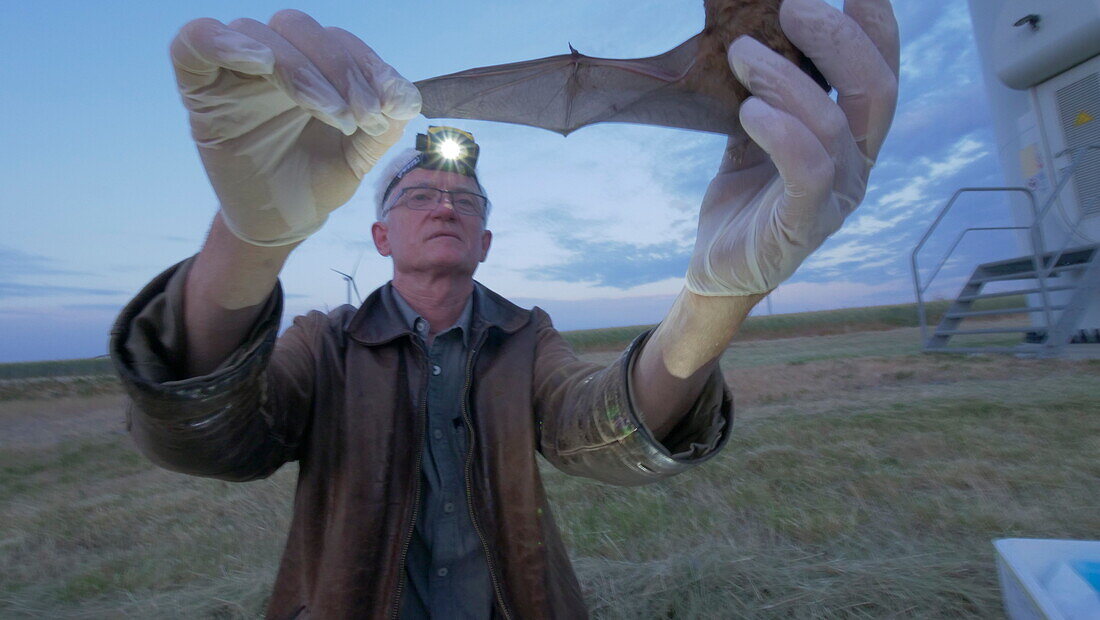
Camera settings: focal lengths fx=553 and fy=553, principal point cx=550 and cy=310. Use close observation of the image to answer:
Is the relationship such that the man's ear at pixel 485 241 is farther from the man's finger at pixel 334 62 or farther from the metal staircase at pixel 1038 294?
the metal staircase at pixel 1038 294

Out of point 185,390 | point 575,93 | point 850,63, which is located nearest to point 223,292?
point 185,390

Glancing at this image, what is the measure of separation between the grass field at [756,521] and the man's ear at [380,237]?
1830 mm

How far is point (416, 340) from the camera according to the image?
6.27 feet

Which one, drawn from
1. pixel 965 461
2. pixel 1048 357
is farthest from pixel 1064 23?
pixel 965 461

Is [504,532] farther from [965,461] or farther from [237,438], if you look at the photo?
[965,461]

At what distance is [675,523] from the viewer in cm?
326

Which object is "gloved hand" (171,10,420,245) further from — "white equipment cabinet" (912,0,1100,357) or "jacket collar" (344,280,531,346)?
"white equipment cabinet" (912,0,1100,357)

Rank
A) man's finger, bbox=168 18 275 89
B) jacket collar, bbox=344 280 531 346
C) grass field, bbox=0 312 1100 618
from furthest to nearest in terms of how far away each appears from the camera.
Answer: grass field, bbox=0 312 1100 618 → jacket collar, bbox=344 280 531 346 → man's finger, bbox=168 18 275 89

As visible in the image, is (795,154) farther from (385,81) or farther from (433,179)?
(433,179)

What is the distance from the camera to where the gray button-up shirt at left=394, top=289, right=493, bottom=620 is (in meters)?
1.76

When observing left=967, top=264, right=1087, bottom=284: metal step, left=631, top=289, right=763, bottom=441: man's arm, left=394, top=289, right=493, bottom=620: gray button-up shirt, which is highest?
left=967, top=264, right=1087, bottom=284: metal step

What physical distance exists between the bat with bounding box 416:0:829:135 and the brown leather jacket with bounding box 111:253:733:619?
35.2 inches

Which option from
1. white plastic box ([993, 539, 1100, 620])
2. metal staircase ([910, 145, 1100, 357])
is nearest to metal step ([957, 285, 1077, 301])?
metal staircase ([910, 145, 1100, 357])

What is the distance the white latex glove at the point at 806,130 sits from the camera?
120 centimetres
